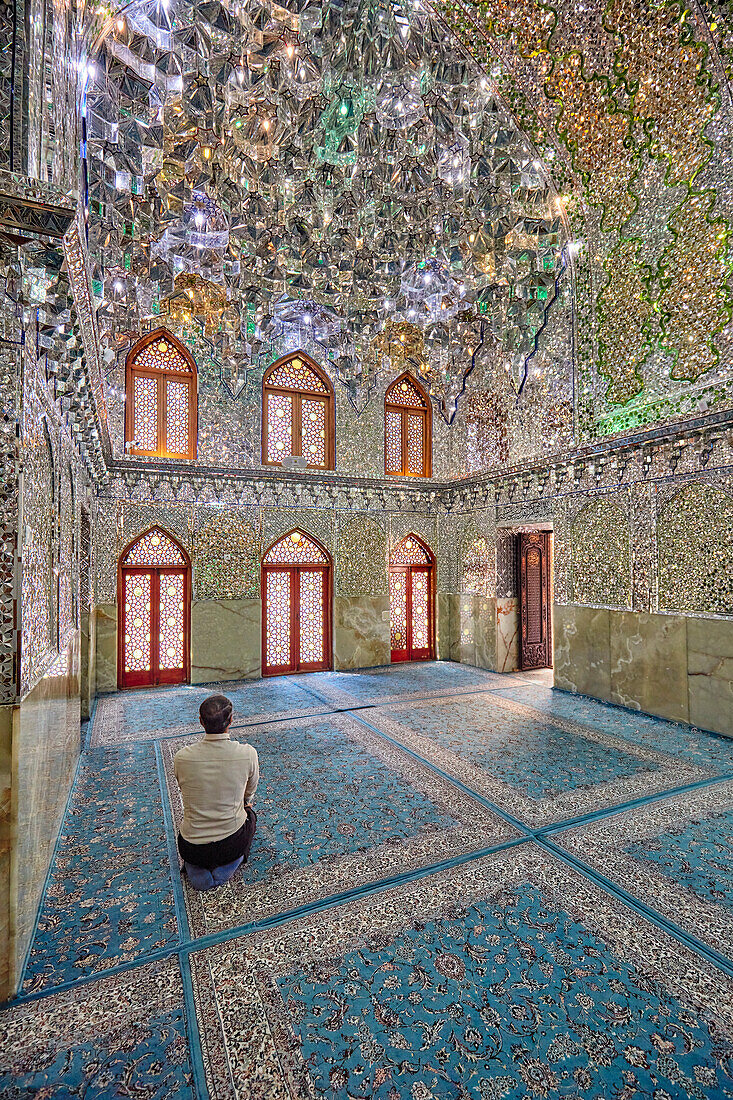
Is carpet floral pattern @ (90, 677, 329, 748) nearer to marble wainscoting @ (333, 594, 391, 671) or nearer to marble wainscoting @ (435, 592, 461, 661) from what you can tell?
marble wainscoting @ (333, 594, 391, 671)

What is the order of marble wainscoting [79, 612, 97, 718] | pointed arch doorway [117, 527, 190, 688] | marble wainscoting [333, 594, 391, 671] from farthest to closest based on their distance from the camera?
marble wainscoting [333, 594, 391, 671] → pointed arch doorway [117, 527, 190, 688] → marble wainscoting [79, 612, 97, 718]

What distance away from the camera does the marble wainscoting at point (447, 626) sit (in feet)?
31.1

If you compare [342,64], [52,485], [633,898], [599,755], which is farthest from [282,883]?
[342,64]

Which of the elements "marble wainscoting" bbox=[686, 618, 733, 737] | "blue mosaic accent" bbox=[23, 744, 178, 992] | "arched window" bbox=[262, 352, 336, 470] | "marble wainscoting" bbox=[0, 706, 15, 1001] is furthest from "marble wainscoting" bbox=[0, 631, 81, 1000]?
"marble wainscoting" bbox=[686, 618, 733, 737]

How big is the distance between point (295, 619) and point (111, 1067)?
22.3 feet

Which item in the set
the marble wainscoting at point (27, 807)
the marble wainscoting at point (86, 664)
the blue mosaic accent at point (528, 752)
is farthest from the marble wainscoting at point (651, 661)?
the marble wainscoting at point (86, 664)

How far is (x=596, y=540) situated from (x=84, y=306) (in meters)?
5.98

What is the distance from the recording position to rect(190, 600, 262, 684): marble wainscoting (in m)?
7.62

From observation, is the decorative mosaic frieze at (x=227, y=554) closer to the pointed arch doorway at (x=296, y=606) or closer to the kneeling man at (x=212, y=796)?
the pointed arch doorway at (x=296, y=606)

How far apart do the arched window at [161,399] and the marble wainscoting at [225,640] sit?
2.40 m

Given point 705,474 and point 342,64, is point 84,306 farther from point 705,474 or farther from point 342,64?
point 705,474

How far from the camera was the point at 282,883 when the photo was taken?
2736 millimetres

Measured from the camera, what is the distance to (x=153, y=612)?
7520 mm

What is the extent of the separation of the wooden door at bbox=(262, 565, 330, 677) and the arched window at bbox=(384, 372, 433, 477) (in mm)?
2462
